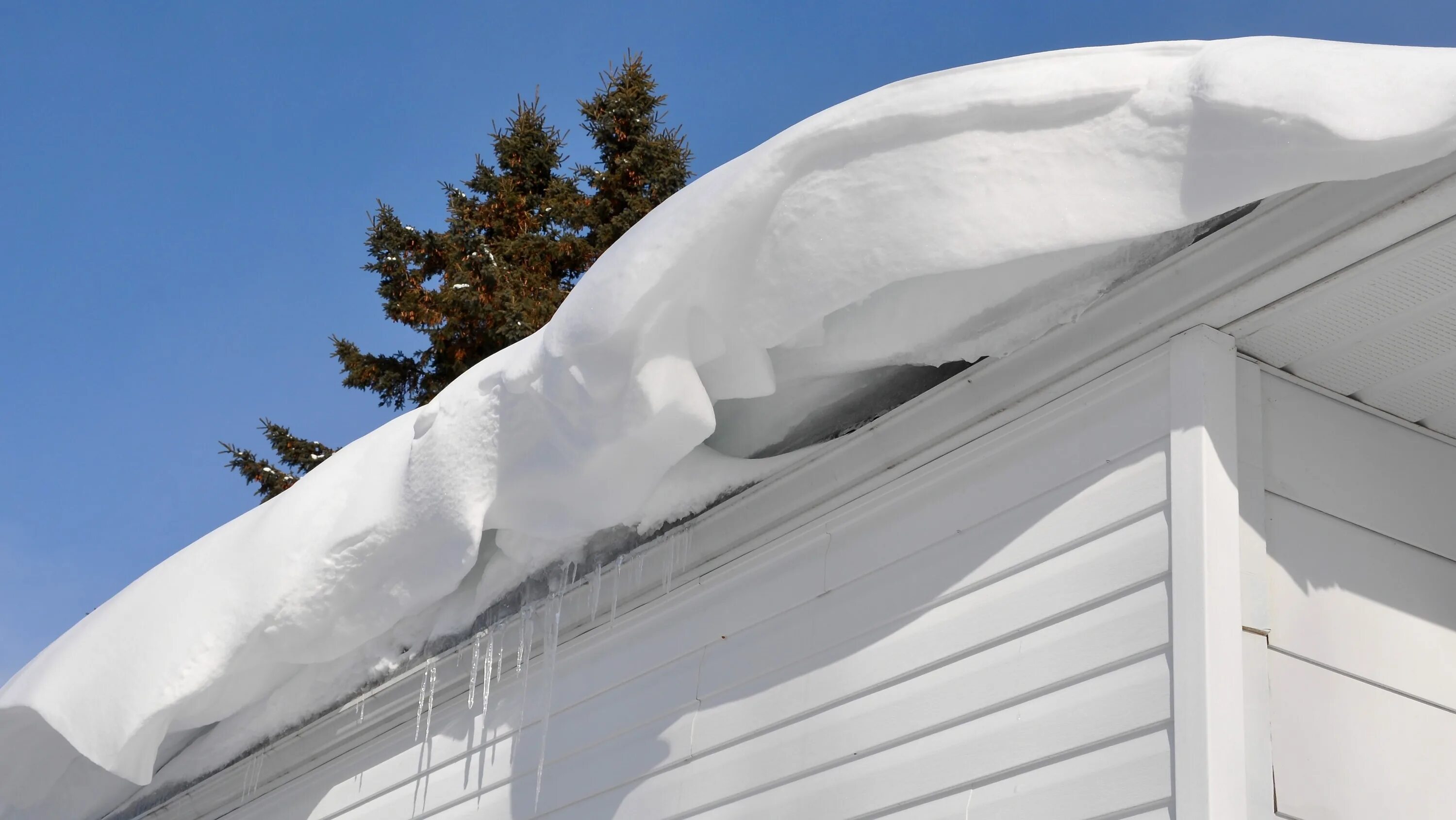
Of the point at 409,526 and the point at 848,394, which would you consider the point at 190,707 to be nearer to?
the point at 409,526

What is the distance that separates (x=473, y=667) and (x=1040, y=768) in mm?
1986

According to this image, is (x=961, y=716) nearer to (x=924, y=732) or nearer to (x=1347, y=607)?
(x=924, y=732)

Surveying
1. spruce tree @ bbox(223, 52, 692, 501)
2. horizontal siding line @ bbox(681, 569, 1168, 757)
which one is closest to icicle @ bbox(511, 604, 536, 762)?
horizontal siding line @ bbox(681, 569, 1168, 757)

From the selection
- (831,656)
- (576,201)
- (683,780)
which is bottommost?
(683,780)

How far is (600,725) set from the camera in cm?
324

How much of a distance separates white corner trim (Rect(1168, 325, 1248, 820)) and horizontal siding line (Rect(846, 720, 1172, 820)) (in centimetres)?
5

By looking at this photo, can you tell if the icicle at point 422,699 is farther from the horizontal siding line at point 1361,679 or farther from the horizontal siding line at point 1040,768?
the horizontal siding line at point 1361,679

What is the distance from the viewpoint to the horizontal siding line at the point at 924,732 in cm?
207

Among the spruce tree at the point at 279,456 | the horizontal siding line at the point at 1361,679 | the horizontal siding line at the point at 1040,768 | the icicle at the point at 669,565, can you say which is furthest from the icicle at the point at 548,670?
the spruce tree at the point at 279,456

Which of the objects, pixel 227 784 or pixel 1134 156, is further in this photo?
pixel 227 784

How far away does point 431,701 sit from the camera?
3875 millimetres

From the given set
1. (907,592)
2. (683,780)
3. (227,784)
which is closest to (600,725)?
(683,780)

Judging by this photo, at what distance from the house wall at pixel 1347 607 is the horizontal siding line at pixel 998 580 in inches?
7.1

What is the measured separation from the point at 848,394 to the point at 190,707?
80.9 inches
